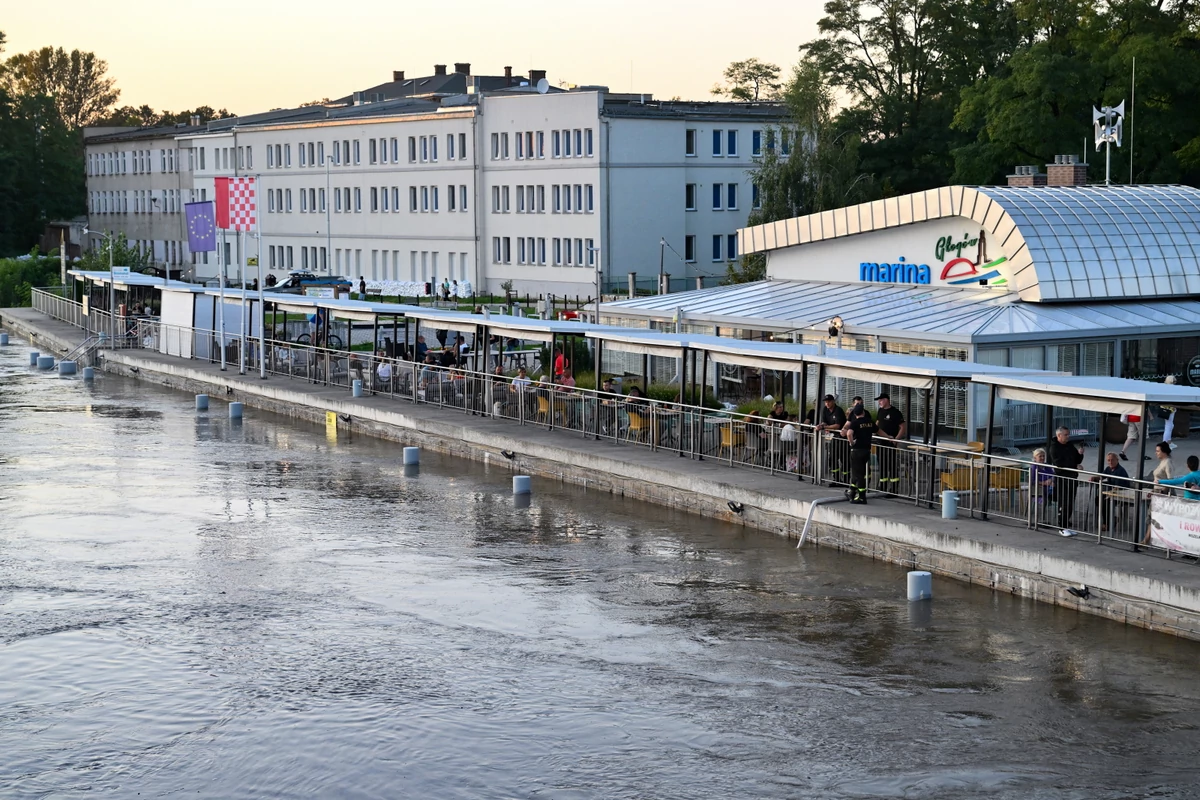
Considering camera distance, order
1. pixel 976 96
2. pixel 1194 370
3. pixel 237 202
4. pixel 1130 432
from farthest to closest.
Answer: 1. pixel 976 96
2. pixel 237 202
3. pixel 1194 370
4. pixel 1130 432

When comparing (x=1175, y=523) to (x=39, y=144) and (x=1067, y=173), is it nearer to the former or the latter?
(x=1067, y=173)

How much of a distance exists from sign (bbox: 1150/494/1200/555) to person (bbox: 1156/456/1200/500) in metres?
0.21

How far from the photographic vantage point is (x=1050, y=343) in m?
34.8

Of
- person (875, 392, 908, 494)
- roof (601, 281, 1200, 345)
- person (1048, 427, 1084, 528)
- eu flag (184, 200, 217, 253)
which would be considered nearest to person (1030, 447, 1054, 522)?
person (1048, 427, 1084, 528)

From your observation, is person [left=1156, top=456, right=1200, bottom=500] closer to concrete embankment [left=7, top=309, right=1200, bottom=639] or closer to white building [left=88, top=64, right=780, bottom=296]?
concrete embankment [left=7, top=309, right=1200, bottom=639]

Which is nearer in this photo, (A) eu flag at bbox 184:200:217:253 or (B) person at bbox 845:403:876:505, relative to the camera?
(B) person at bbox 845:403:876:505

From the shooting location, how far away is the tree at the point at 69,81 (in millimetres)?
174000

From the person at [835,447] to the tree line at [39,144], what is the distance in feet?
365

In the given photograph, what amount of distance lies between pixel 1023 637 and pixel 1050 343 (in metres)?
15.8

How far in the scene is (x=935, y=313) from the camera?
3681cm

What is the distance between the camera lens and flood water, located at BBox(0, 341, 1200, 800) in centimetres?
1605

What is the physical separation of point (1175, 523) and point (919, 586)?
11.5ft

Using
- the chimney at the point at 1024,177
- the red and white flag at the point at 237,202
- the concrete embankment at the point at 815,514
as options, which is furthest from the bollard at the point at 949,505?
the red and white flag at the point at 237,202

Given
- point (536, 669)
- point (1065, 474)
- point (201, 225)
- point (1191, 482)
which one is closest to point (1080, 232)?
point (1065, 474)
